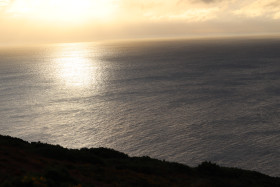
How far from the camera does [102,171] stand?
2466cm

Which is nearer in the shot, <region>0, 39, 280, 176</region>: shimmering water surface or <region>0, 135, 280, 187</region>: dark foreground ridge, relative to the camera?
<region>0, 135, 280, 187</region>: dark foreground ridge

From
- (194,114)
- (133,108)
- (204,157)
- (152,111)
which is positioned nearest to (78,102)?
(133,108)

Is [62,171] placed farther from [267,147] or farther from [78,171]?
[267,147]

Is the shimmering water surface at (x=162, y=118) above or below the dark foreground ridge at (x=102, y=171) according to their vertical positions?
below

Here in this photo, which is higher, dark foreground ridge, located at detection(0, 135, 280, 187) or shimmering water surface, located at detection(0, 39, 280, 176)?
dark foreground ridge, located at detection(0, 135, 280, 187)

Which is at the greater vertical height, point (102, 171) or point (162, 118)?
point (102, 171)

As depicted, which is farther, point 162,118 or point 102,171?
point 162,118

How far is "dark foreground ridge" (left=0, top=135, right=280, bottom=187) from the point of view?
818 inches

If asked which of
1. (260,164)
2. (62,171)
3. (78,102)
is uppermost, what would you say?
(62,171)

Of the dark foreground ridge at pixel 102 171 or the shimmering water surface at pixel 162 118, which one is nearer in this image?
the dark foreground ridge at pixel 102 171

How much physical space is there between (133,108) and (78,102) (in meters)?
21.3

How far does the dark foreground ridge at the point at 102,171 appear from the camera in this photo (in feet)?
68.2

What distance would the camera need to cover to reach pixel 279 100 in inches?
3659

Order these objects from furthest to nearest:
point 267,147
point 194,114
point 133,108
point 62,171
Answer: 1. point 133,108
2. point 194,114
3. point 267,147
4. point 62,171
